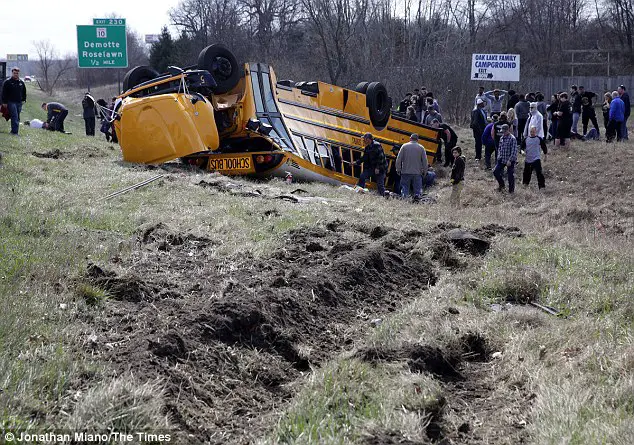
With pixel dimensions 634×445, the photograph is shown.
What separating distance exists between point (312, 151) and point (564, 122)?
10.0 m

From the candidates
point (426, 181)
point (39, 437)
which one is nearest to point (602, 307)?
point (39, 437)

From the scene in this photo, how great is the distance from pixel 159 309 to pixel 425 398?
2292 millimetres

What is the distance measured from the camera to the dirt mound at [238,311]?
448cm

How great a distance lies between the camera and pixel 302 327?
19.3 feet

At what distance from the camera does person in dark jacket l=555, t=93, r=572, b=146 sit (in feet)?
71.6

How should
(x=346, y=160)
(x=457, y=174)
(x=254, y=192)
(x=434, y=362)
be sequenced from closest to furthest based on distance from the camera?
(x=434, y=362) < (x=254, y=192) < (x=457, y=174) < (x=346, y=160)

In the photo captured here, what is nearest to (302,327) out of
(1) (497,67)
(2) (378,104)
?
(2) (378,104)

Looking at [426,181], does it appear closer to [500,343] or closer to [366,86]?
[366,86]

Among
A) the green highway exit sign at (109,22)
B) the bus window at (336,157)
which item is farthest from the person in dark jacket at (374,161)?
the green highway exit sign at (109,22)

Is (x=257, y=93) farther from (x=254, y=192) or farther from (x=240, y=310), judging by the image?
(x=240, y=310)

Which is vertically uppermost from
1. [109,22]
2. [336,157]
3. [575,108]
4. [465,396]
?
[109,22]

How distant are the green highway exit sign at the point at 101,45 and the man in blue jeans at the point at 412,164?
25333 mm

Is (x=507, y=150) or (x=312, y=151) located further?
(x=507, y=150)

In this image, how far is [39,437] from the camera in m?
3.53
